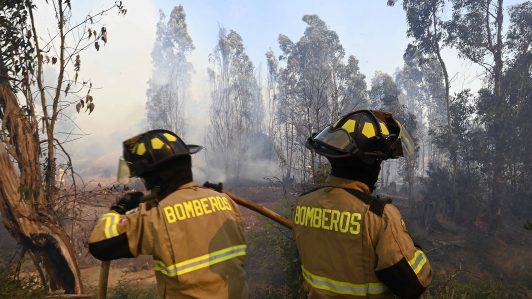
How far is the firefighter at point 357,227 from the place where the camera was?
169 centimetres

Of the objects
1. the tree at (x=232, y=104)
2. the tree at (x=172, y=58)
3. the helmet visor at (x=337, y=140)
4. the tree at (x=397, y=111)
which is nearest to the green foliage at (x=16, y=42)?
the helmet visor at (x=337, y=140)

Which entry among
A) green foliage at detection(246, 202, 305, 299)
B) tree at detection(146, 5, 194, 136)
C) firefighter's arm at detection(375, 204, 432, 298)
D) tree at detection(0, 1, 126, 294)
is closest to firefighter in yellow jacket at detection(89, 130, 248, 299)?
firefighter's arm at detection(375, 204, 432, 298)

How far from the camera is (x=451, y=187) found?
21.5 metres

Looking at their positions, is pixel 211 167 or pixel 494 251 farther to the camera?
pixel 211 167

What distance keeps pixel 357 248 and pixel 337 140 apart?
0.53m

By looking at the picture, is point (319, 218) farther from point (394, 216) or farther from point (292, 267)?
point (292, 267)

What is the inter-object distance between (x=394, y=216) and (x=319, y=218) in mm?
381

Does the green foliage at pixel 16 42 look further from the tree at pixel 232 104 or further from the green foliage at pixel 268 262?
the tree at pixel 232 104

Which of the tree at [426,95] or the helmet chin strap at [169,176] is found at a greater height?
the tree at [426,95]

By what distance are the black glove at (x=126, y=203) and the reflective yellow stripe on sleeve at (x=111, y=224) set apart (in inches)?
3.2

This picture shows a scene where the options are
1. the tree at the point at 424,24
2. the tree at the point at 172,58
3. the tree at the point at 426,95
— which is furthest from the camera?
the tree at the point at 172,58

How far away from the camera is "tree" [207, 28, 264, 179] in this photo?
4250cm

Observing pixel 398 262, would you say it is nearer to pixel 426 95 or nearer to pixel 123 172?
pixel 123 172

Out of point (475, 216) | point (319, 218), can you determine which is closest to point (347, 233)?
point (319, 218)
